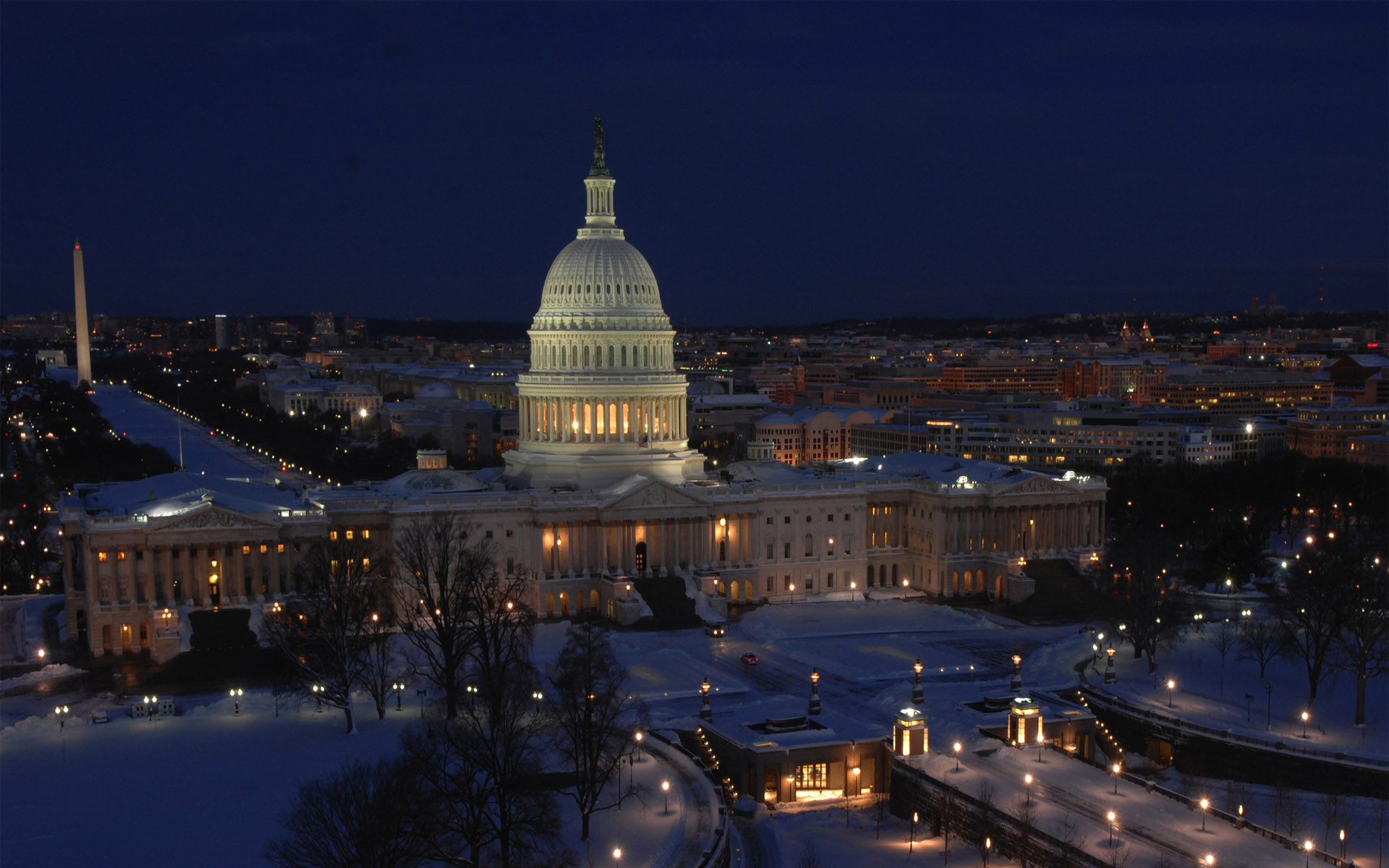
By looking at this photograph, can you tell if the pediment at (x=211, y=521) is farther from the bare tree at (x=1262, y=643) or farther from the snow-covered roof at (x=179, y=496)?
the bare tree at (x=1262, y=643)

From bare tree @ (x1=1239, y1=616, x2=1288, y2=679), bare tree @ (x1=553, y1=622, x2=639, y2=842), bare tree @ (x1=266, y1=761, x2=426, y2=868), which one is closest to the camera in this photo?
bare tree @ (x1=266, y1=761, x2=426, y2=868)

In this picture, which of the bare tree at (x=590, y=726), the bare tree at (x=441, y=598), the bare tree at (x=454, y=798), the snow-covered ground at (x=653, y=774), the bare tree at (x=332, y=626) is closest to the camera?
the bare tree at (x=454, y=798)

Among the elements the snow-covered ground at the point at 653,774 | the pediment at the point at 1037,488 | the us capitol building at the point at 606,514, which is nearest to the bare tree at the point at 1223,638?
the snow-covered ground at the point at 653,774

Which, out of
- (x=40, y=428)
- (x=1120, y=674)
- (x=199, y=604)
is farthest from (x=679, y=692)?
(x=40, y=428)

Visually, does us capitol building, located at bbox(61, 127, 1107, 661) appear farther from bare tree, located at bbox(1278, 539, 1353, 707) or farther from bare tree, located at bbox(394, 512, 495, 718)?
bare tree, located at bbox(1278, 539, 1353, 707)

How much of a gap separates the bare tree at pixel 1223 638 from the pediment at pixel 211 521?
1885 inches

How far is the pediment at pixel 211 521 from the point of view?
7769cm

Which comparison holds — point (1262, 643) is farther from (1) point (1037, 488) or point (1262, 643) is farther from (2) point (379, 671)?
(2) point (379, 671)

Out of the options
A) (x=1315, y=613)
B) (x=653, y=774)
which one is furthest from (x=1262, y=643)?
(x=653, y=774)

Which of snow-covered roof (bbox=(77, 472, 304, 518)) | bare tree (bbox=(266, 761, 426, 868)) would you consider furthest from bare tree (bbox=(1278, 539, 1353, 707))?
snow-covered roof (bbox=(77, 472, 304, 518))

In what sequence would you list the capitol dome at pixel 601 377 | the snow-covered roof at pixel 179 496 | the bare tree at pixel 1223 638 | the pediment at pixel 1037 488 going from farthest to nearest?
the capitol dome at pixel 601 377 < the pediment at pixel 1037 488 < the snow-covered roof at pixel 179 496 < the bare tree at pixel 1223 638

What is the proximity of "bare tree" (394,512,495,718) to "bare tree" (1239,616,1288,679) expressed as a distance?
34.5m

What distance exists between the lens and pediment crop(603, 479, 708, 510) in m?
88.6

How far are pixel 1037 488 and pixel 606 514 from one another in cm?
2740
